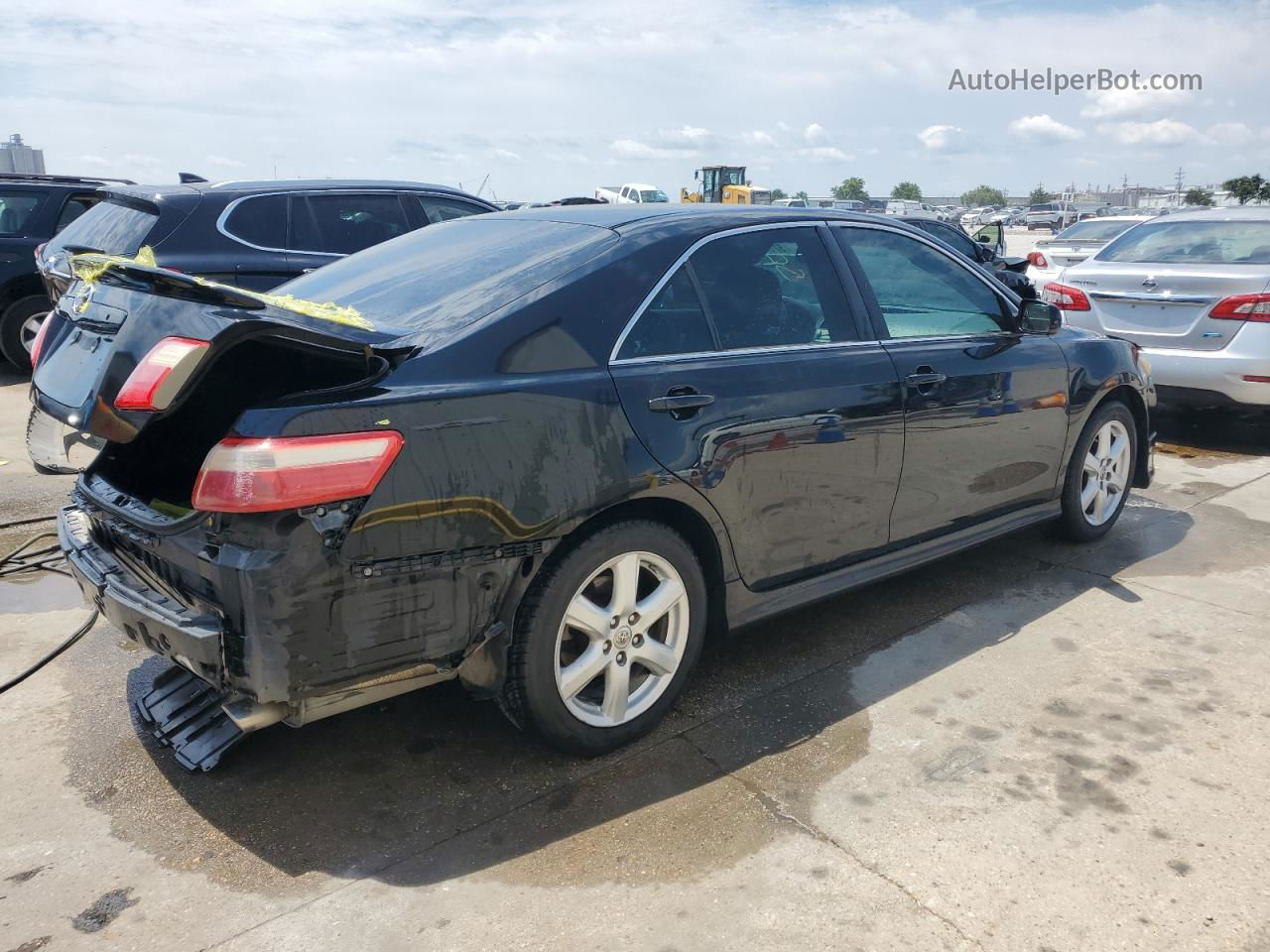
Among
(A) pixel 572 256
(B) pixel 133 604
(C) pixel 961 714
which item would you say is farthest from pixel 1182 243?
(B) pixel 133 604

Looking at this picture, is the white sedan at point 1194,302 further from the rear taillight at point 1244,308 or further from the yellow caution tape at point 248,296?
the yellow caution tape at point 248,296

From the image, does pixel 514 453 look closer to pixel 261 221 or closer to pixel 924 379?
pixel 924 379

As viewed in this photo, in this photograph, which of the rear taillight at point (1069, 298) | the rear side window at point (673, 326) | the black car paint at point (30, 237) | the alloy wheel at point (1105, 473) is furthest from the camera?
the black car paint at point (30, 237)

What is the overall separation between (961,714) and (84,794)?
271 centimetres

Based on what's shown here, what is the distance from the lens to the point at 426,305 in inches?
119

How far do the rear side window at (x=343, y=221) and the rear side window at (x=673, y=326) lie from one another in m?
4.96

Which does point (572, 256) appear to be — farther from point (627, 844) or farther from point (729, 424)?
point (627, 844)

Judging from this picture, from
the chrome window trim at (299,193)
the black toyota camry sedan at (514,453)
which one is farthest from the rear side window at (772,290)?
the chrome window trim at (299,193)

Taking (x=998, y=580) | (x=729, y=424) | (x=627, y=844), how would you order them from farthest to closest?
1. (x=998, y=580)
2. (x=729, y=424)
3. (x=627, y=844)

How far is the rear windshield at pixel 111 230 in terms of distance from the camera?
7004 millimetres

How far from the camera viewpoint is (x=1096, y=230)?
12289 mm

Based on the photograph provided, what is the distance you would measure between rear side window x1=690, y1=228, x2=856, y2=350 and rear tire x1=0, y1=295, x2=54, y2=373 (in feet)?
26.8

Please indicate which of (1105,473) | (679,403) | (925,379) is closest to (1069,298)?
(1105,473)

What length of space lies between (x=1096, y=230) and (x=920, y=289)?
9459 mm
